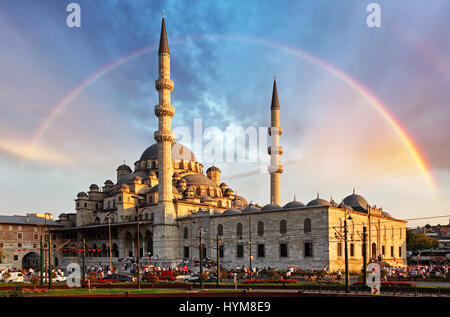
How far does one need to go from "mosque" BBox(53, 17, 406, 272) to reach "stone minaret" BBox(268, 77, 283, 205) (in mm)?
134

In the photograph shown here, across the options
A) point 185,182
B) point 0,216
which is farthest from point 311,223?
point 0,216

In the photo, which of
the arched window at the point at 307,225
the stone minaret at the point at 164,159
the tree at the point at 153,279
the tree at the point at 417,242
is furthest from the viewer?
the tree at the point at 417,242

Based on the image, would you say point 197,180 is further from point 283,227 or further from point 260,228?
point 283,227

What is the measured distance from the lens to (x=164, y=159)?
53312mm

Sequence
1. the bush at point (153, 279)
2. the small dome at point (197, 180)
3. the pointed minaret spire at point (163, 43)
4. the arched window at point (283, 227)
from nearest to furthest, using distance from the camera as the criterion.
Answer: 1. the bush at point (153, 279)
2. the arched window at point (283, 227)
3. the pointed minaret spire at point (163, 43)
4. the small dome at point (197, 180)

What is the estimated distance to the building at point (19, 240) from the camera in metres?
66.3

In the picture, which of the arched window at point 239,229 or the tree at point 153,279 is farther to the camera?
the arched window at point 239,229

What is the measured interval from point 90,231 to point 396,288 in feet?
176

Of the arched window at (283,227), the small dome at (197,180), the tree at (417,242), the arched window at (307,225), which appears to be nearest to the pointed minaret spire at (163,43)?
the small dome at (197,180)

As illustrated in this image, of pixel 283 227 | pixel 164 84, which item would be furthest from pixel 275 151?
pixel 164 84

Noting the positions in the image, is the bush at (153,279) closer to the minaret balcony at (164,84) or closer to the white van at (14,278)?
the white van at (14,278)

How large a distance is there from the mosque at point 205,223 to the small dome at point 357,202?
0.45ft
